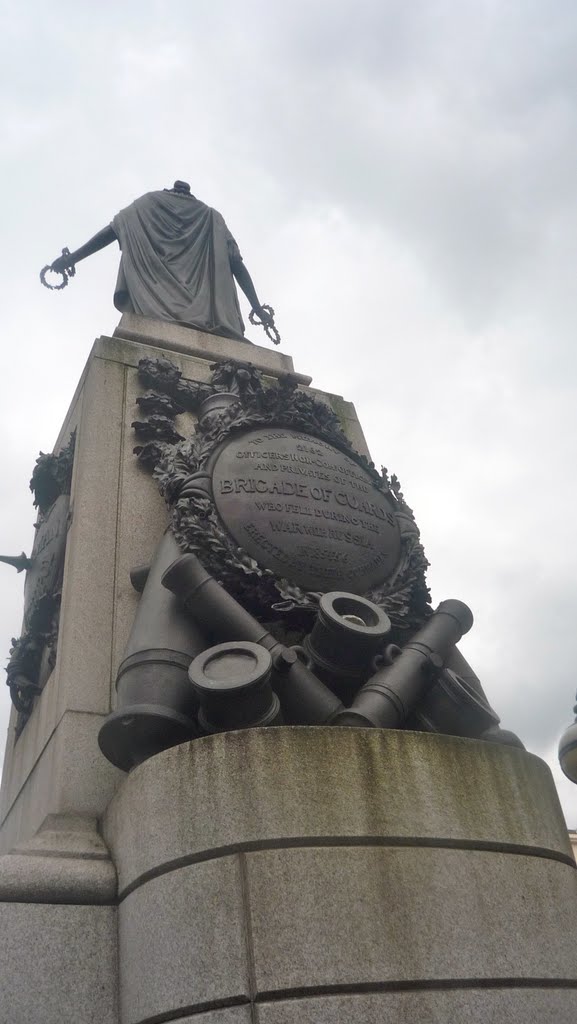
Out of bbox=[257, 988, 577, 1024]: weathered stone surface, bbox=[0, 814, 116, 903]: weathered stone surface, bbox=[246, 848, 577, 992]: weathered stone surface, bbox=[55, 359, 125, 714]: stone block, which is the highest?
bbox=[55, 359, 125, 714]: stone block

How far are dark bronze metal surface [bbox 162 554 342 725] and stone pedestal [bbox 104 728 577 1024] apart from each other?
68cm

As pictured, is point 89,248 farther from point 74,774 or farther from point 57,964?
point 57,964

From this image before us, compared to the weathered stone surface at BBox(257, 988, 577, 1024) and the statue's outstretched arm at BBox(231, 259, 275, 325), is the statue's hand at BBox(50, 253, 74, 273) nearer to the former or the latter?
the statue's outstretched arm at BBox(231, 259, 275, 325)

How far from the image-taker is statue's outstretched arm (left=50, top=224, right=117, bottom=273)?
1142 centimetres

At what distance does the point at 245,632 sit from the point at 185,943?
2.10 meters

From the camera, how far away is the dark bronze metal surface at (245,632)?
569 cm

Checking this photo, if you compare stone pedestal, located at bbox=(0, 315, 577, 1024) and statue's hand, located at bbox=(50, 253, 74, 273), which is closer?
stone pedestal, located at bbox=(0, 315, 577, 1024)

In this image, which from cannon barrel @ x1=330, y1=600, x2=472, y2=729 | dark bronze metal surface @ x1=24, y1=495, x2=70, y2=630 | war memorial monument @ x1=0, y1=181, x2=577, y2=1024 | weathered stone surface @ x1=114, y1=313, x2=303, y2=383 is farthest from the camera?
weathered stone surface @ x1=114, y1=313, x2=303, y2=383

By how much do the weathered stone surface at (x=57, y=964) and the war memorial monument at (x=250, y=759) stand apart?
1 centimetres

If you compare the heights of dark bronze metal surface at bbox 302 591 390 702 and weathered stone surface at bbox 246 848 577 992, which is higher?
dark bronze metal surface at bbox 302 591 390 702

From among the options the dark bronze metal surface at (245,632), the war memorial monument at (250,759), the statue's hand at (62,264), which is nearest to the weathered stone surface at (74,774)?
the war memorial monument at (250,759)

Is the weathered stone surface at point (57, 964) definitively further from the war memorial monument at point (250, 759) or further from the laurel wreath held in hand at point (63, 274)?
the laurel wreath held in hand at point (63, 274)

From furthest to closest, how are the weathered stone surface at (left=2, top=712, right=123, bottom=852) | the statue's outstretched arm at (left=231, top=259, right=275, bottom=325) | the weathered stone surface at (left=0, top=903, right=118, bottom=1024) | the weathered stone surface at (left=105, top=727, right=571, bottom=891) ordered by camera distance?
1. the statue's outstretched arm at (left=231, top=259, right=275, bottom=325)
2. the weathered stone surface at (left=2, top=712, right=123, bottom=852)
3. the weathered stone surface at (left=105, top=727, right=571, bottom=891)
4. the weathered stone surface at (left=0, top=903, right=118, bottom=1024)

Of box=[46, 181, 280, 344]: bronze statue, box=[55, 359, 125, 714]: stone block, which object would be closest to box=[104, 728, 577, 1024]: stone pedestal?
box=[55, 359, 125, 714]: stone block
